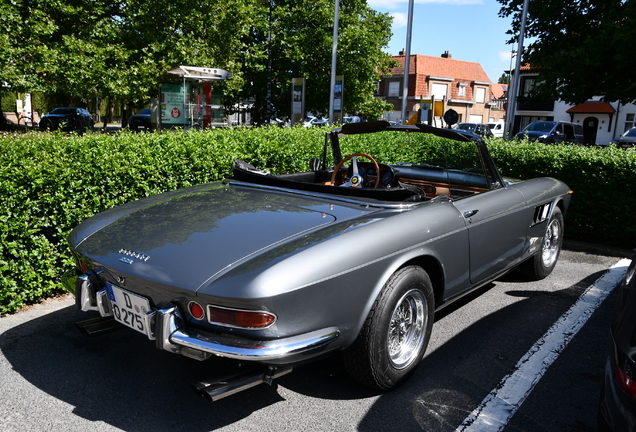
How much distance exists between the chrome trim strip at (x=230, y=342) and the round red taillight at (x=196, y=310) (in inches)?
2.8

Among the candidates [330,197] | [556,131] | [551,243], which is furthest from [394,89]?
[330,197]

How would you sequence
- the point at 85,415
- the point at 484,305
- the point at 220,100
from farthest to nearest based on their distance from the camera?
the point at 220,100 < the point at 484,305 < the point at 85,415

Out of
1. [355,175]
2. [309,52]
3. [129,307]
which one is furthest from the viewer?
[309,52]

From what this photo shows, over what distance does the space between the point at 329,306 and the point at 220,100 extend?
1613cm

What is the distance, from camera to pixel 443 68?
54.4 m

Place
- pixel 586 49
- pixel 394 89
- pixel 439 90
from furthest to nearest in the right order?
pixel 394 89 → pixel 439 90 → pixel 586 49

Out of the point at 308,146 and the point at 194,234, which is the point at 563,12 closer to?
the point at 308,146

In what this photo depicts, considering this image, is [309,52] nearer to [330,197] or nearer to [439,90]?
[330,197]

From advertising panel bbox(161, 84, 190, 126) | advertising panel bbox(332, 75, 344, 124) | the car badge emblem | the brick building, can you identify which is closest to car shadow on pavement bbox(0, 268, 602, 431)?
the car badge emblem

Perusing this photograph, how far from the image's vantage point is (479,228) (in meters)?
3.62

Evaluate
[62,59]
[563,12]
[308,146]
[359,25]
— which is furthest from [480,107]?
[308,146]

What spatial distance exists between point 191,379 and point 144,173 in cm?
248

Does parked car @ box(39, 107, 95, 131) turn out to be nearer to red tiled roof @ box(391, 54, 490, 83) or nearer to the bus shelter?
the bus shelter

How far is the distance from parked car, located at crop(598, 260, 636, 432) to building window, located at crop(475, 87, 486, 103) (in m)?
60.3
